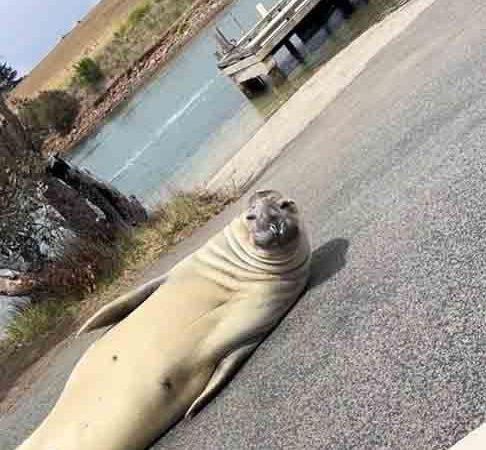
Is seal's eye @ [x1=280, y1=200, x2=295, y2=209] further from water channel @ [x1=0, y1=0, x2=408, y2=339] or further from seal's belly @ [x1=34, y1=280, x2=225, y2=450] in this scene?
water channel @ [x1=0, y1=0, x2=408, y2=339]

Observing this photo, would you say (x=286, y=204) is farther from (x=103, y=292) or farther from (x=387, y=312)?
(x=103, y=292)

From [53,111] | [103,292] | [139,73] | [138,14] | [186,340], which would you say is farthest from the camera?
[138,14]

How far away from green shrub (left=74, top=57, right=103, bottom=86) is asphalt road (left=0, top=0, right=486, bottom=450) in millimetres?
48624

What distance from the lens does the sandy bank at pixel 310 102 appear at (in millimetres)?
13125

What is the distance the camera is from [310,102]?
48.5ft

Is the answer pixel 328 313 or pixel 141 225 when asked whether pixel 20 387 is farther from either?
pixel 328 313

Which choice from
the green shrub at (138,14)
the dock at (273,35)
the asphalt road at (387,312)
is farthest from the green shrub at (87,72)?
the asphalt road at (387,312)

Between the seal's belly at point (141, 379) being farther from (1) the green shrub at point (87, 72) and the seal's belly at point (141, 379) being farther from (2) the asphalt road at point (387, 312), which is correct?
(1) the green shrub at point (87, 72)

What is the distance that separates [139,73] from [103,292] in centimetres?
4077

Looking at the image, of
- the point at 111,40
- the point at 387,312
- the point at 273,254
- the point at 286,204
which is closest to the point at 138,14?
the point at 111,40

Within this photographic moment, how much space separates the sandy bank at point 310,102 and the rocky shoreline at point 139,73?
3012cm

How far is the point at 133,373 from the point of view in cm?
550

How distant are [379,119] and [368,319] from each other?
4444mm

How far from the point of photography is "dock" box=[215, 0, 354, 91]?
75.5ft
